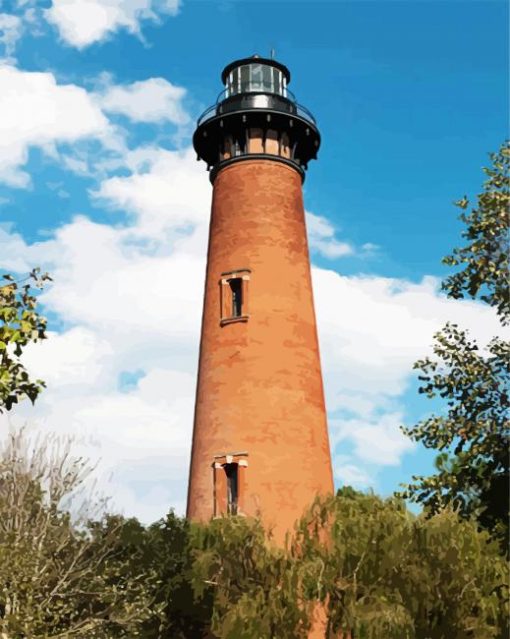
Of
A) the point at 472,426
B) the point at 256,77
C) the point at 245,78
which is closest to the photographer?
the point at 472,426

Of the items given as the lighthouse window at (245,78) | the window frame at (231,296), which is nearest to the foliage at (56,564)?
the window frame at (231,296)

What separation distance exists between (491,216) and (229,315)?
34.8ft

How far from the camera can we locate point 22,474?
20016 millimetres

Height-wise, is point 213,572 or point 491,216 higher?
point 491,216

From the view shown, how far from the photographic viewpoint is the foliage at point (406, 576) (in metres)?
19.2

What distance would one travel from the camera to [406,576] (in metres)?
19.9

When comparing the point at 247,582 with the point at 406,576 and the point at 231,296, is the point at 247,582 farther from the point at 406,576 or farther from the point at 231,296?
the point at 231,296

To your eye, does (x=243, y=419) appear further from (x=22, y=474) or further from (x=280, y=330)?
(x=22, y=474)

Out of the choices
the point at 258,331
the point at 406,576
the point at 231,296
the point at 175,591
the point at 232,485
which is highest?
the point at 231,296

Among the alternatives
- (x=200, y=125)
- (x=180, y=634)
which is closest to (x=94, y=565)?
(x=180, y=634)

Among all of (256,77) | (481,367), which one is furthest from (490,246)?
(256,77)

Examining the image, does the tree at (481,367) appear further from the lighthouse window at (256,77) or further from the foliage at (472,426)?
the lighthouse window at (256,77)

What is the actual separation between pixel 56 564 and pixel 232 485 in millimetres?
6606

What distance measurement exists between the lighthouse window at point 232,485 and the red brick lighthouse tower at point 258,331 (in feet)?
0.11
